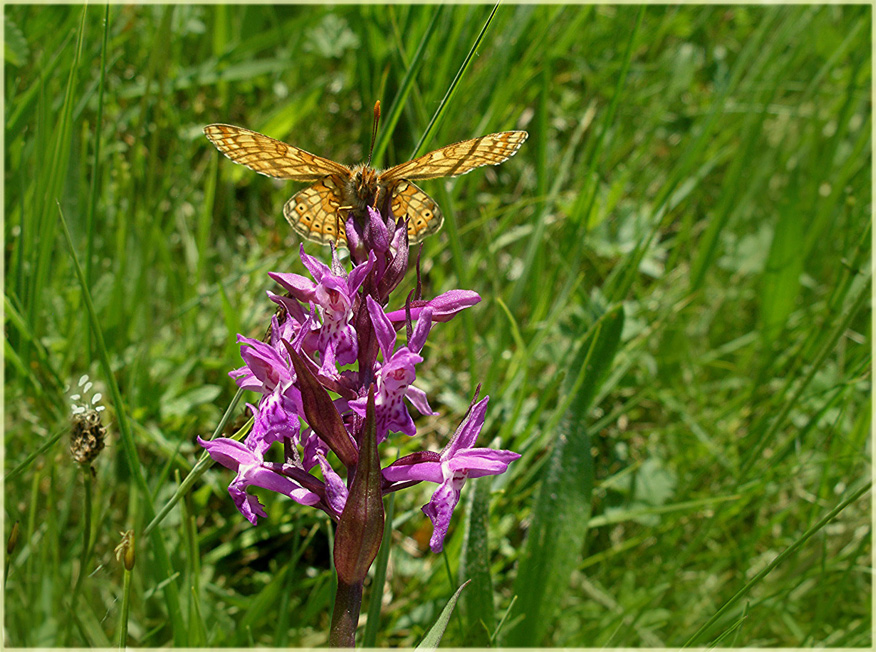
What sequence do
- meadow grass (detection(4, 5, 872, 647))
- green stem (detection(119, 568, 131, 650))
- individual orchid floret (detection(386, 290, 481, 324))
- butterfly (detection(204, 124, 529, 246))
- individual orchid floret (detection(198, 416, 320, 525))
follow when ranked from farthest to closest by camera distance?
meadow grass (detection(4, 5, 872, 647)) → butterfly (detection(204, 124, 529, 246)) → individual orchid floret (detection(386, 290, 481, 324)) → individual orchid floret (detection(198, 416, 320, 525)) → green stem (detection(119, 568, 131, 650))

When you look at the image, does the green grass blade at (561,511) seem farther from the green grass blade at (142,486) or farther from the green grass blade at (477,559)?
the green grass blade at (142,486)

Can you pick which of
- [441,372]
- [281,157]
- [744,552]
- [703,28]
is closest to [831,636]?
[744,552]

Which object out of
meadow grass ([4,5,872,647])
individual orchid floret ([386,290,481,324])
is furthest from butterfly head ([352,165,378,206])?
individual orchid floret ([386,290,481,324])

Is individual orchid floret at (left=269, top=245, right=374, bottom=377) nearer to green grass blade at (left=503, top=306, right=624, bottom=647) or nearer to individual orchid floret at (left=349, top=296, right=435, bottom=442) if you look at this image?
individual orchid floret at (left=349, top=296, right=435, bottom=442)

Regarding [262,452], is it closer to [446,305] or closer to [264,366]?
[264,366]

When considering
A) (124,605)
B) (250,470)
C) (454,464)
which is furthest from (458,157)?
(124,605)

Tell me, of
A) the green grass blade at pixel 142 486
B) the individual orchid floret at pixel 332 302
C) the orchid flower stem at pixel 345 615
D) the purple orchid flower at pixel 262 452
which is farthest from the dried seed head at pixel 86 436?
the orchid flower stem at pixel 345 615
